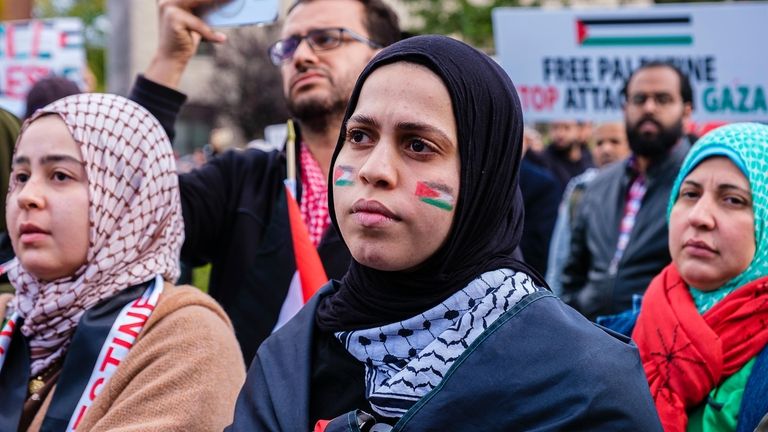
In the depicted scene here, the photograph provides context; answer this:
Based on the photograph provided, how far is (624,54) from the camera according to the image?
551 centimetres

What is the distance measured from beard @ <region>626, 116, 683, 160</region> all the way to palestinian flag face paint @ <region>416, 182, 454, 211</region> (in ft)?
10.2

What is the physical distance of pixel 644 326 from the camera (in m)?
2.84

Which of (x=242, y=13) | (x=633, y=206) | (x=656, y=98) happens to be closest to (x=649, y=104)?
(x=656, y=98)

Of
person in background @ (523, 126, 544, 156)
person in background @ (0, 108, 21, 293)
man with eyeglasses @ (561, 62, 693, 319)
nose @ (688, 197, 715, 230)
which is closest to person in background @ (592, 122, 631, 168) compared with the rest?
person in background @ (523, 126, 544, 156)

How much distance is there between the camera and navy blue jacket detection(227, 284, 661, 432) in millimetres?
1759

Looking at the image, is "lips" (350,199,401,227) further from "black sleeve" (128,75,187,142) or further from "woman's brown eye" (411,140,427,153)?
"black sleeve" (128,75,187,142)

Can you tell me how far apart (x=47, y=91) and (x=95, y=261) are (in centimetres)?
192

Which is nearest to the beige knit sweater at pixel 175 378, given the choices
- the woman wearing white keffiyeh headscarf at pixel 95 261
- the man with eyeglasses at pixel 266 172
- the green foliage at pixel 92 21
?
the woman wearing white keffiyeh headscarf at pixel 95 261

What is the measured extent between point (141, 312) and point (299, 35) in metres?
1.24

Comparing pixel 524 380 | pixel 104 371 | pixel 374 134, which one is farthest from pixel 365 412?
pixel 104 371

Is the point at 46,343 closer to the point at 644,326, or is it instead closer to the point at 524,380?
the point at 524,380

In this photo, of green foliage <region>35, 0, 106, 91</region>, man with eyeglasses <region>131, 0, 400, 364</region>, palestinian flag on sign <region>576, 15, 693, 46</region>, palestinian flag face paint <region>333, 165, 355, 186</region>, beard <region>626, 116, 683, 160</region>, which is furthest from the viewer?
green foliage <region>35, 0, 106, 91</region>

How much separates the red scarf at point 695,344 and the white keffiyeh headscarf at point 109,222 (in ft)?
4.57

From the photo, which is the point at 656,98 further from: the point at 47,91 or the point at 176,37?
the point at 47,91
